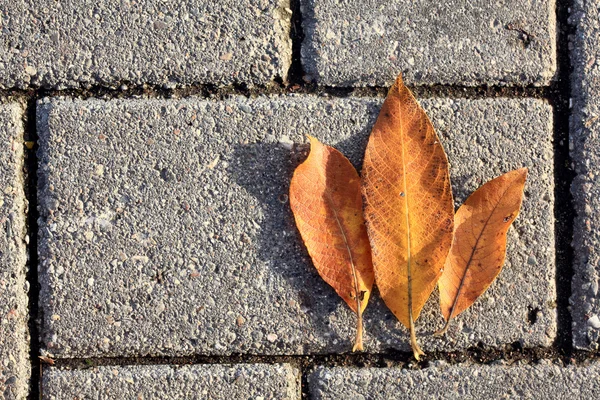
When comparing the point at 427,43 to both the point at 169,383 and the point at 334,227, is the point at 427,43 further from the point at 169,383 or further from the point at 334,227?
the point at 169,383

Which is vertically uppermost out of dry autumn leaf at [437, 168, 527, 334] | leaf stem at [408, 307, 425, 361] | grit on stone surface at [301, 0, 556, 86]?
grit on stone surface at [301, 0, 556, 86]

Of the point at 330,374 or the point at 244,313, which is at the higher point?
the point at 244,313

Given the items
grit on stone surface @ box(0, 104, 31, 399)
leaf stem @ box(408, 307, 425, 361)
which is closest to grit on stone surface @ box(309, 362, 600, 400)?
leaf stem @ box(408, 307, 425, 361)

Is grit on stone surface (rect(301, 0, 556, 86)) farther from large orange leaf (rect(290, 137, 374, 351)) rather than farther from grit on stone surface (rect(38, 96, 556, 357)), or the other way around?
large orange leaf (rect(290, 137, 374, 351))

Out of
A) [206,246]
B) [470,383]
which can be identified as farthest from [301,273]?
[470,383]

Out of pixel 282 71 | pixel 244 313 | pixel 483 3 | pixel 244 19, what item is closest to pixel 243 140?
pixel 282 71

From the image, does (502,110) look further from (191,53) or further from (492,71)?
(191,53)
